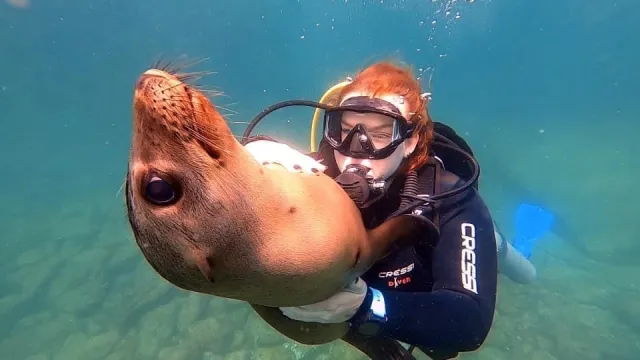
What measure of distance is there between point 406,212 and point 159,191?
1589mm

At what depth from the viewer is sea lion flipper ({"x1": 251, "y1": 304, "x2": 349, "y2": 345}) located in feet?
7.51

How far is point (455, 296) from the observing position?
2752mm

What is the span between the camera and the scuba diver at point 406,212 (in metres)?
2.53

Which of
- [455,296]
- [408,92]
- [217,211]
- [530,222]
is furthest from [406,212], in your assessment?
[530,222]

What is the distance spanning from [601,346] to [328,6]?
66951 millimetres

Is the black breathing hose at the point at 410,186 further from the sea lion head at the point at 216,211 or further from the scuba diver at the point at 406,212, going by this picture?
the sea lion head at the point at 216,211

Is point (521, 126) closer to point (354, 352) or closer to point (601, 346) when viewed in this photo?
point (601, 346)

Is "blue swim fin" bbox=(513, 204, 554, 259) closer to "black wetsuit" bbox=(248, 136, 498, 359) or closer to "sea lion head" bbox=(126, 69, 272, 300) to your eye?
"black wetsuit" bbox=(248, 136, 498, 359)

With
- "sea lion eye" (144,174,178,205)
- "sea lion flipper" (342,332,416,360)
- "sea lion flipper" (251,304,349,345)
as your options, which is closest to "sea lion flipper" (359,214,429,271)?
"sea lion flipper" (251,304,349,345)

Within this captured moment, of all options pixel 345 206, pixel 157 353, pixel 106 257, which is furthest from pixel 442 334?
pixel 106 257

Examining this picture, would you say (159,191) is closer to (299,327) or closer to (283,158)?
(283,158)

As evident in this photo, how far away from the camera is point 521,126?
116 feet

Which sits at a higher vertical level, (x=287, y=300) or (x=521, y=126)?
(x=287, y=300)

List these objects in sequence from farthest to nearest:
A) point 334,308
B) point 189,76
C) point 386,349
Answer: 1. point 386,349
2. point 334,308
3. point 189,76
